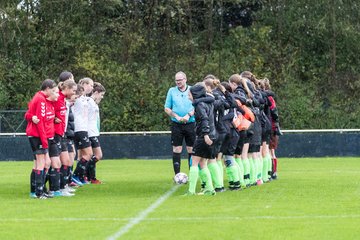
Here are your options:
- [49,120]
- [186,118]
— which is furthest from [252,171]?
[49,120]

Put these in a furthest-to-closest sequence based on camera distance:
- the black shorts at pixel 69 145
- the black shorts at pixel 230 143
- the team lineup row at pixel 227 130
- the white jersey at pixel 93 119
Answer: the white jersey at pixel 93 119 < the black shorts at pixel 69 145 < the black shorts at pixel 230 143 < the team lineup row at pixel 227 130

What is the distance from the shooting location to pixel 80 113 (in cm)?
2005

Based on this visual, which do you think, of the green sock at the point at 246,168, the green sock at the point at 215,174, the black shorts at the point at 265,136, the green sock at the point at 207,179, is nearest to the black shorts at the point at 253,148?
the green sock at the point at 246,168

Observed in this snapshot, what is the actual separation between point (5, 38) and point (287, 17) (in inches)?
447

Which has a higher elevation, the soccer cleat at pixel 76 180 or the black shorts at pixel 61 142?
the black shorts at pixel 61 142

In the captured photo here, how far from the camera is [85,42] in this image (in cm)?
4328

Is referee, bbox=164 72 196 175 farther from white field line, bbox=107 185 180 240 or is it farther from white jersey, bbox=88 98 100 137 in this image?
white field line, bbox=107 185 180 240

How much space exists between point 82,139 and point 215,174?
12.1 ft

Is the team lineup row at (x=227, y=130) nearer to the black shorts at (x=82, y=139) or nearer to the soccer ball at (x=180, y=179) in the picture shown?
the soccer ball at (x=180, y=179)

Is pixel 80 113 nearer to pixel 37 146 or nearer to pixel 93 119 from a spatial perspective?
pixel 93 119

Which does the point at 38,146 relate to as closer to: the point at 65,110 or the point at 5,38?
the point at 65,110

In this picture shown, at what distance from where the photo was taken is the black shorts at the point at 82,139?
20.0 metres

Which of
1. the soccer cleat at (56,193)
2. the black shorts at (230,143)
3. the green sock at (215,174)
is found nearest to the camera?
the green sock at (215,174)

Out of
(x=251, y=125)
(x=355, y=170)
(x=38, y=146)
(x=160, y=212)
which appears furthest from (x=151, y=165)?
(x=160, y=212)
